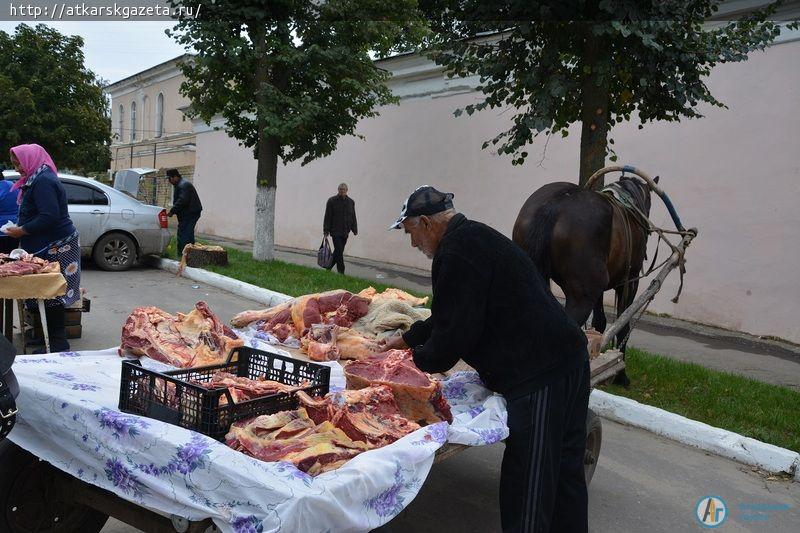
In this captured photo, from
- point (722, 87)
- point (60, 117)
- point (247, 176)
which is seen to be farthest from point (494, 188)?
point (60, 117)

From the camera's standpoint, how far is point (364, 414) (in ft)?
10.00

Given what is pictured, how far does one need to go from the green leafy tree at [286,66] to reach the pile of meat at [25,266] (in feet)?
22.1

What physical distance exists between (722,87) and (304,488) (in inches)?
394

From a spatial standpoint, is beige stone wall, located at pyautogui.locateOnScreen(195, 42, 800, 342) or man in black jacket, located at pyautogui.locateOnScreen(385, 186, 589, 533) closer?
man in black jacket, located at pyautogui.locateOnScreen(385, 186, 589, 533)

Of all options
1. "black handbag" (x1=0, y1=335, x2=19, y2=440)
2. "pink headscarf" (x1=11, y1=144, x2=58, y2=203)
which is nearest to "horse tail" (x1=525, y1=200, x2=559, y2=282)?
"black handbag" (x1=0, y1=335, x2=19, y2=440)

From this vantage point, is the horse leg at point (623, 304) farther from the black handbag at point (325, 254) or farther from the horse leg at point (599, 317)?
the black handbag at point (325, 254)

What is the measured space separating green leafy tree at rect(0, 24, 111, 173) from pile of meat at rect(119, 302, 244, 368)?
21533 mm

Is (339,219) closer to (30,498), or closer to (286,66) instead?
(286,66)

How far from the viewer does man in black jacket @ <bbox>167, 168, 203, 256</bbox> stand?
13.5 metres

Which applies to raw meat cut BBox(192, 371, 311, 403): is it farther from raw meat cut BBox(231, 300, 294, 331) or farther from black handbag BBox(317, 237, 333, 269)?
black handbag BBox(317, 237, 333, 269)

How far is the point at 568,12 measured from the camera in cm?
772

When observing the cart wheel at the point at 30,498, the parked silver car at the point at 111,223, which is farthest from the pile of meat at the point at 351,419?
the parked silver car at the point at 111,223

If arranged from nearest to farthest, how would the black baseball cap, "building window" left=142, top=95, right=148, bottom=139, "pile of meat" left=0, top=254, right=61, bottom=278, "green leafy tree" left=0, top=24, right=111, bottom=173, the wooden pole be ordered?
the black baseball cap, "pile of meat" left=0, top=254, right=61, bottom=278, the wooden pole, "green leafy tree" left=0, top=24, right=111, bottom=173, "building window" left=142, top=95, right=148, bottom=139

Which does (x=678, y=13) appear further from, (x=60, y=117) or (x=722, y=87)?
(x=60, y=117)
